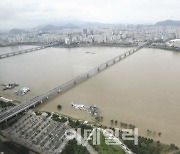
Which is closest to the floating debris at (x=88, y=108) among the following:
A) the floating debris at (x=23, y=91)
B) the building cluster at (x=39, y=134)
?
the building cluster at (x=39, y=134)

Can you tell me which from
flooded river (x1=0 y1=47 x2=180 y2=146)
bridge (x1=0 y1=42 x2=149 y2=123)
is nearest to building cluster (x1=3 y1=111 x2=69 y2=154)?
bridge (x1=0 y1=42 x2=149 y2=123)

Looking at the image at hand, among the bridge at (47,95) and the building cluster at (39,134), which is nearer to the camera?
the building cluster at (39,134)

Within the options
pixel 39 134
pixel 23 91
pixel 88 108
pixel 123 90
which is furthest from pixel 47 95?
pixel 123 90

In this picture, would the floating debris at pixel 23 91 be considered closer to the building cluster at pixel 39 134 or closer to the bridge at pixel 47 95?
the bridge at pixel 47 95

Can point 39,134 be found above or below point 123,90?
below

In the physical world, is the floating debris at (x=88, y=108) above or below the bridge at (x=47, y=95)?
below

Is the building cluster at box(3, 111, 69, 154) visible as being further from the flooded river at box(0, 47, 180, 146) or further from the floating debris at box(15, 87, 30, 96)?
the floating debris at box(15, 87, 30, 96)

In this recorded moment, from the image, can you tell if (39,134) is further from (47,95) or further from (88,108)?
(47,95)

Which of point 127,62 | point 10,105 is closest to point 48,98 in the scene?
point 10,105

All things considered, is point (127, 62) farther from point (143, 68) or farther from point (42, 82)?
point (42, 82)
